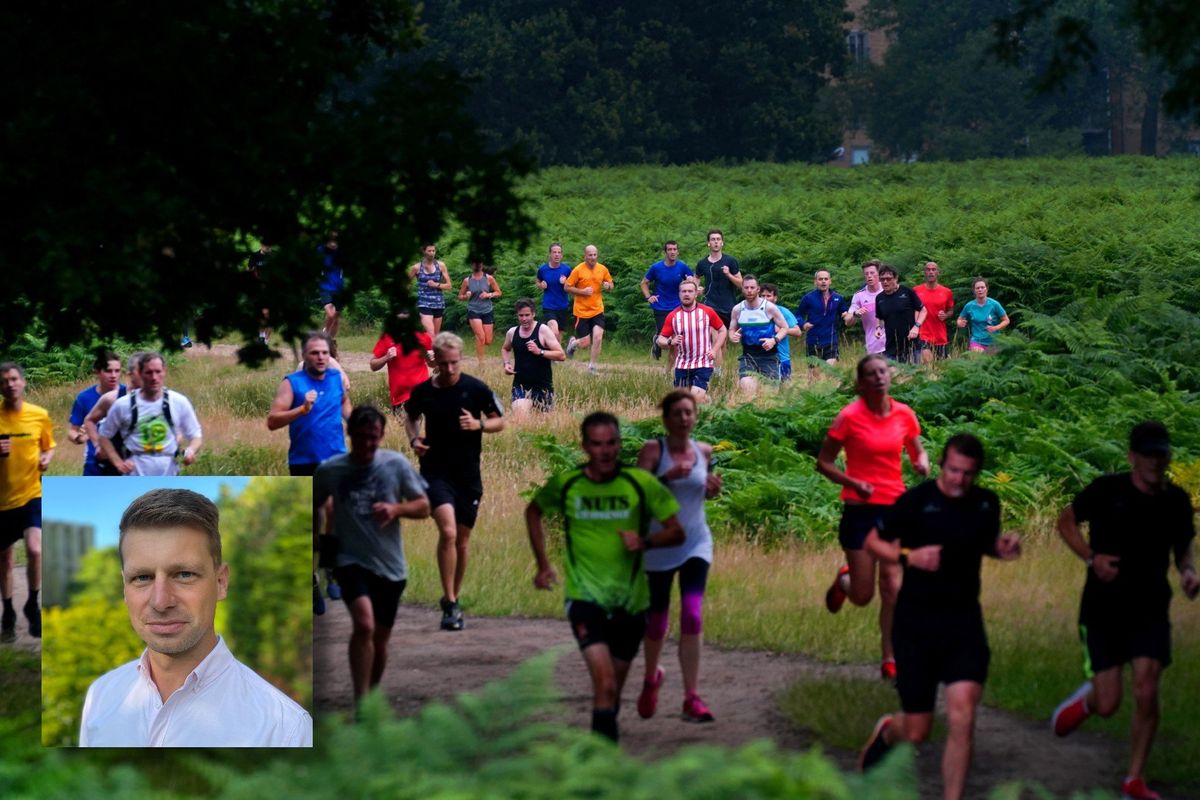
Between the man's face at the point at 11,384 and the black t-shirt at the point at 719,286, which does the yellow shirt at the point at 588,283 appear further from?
the man's face at the point at 11,384

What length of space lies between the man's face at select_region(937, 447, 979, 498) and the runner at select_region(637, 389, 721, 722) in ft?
6.50

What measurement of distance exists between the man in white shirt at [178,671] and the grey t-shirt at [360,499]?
151cm

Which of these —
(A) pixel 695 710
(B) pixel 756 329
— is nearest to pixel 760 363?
(B) pixel 756 329

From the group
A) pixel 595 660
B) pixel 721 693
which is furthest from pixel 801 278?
pixel 595 660

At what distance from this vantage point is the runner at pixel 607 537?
9828mm

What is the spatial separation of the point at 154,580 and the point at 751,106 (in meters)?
67.2

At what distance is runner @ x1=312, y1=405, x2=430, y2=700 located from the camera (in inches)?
418

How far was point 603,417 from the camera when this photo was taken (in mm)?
9883

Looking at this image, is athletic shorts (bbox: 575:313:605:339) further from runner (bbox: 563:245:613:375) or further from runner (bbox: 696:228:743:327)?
runner (bbox: 696:228:743:327)

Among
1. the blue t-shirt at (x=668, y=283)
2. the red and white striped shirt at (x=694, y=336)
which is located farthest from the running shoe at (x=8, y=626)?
the blue t-shirt at (x=668, y=283)

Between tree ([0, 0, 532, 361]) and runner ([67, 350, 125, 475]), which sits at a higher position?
tree ([0, 0, 532, 361])

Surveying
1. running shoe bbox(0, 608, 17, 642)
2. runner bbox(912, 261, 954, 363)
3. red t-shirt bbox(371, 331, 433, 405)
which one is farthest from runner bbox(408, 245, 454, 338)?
running shoe bbox(0, 608, 17, 642)

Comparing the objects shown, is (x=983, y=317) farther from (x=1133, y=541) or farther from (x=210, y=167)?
(x=210, y=167)

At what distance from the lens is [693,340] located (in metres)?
22.2
